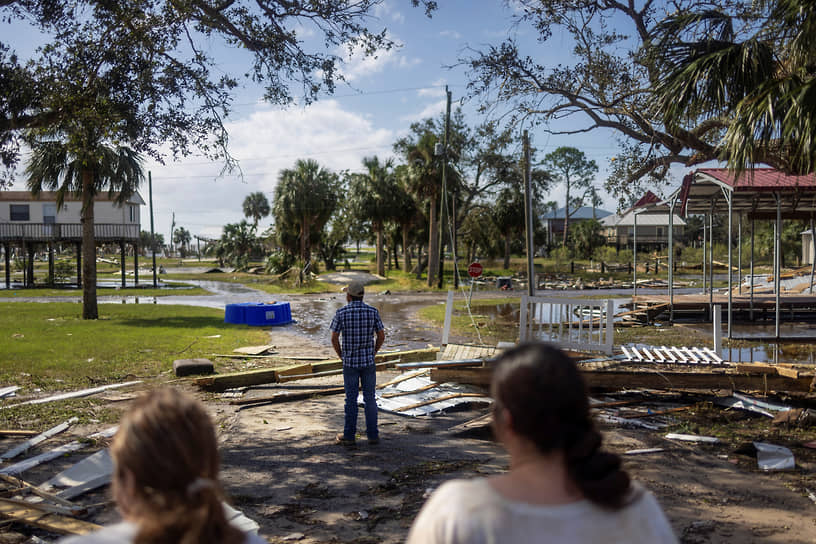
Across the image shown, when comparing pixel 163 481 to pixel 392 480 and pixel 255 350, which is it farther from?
pixel 255 350

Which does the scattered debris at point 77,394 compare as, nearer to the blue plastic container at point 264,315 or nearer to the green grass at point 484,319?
the green grass at point 484,319

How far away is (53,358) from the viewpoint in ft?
42.2

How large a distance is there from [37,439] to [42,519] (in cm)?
269

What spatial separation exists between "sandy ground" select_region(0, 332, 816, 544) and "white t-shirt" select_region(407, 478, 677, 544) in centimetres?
346

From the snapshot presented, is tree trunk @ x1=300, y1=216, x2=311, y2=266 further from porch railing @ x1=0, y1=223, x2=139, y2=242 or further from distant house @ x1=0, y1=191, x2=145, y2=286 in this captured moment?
porch railing @ x1=0, y1=223, x2=139, y2=242

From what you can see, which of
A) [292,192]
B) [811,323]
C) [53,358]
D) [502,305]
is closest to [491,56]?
[53,358]

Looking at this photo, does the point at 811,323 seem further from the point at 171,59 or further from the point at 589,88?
the point at 171,59

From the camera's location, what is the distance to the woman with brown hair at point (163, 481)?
4.80 ft

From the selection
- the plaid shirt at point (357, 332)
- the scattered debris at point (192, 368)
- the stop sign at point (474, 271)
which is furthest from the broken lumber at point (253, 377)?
the stop sign at point (474, 271)

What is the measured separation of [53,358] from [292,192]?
37.3 metres

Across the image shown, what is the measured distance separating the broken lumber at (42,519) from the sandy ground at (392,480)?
Answer: 8 cm

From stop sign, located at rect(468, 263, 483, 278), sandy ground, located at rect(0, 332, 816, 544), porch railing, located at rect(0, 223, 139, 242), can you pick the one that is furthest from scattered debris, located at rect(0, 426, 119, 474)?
porch railing, located at rect(0, 223, 139, 242)

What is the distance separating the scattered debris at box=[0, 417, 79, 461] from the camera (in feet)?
22.0

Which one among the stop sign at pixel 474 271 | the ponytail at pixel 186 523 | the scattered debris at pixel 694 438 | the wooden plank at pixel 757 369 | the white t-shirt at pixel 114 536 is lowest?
the scattered debris at pixel 694 438
